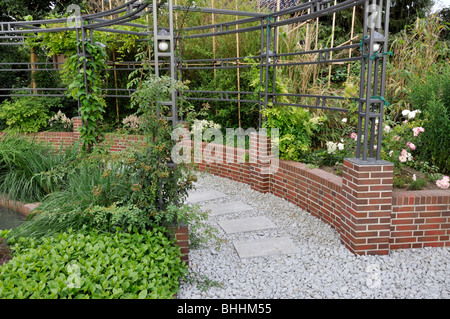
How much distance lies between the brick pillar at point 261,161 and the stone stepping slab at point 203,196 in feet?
1.75

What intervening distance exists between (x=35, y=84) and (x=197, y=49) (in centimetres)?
451

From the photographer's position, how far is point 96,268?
101 inches

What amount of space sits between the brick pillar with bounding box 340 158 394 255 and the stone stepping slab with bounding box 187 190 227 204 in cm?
222

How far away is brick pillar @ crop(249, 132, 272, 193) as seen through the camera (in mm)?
5445

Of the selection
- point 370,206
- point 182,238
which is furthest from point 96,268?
point 370,206

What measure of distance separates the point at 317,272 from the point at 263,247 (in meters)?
0.66

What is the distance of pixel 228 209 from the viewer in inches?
193

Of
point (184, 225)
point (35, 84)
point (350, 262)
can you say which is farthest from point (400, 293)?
point (35, 84)

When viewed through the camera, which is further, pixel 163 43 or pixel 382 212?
pixel 382 212

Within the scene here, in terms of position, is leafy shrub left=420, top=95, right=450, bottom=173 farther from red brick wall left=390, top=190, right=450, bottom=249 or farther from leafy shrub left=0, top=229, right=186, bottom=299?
leafy shrub left=0, top=229, right=186, bottom=299

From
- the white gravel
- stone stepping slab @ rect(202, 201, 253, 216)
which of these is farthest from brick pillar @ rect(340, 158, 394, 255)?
stone stepping slab @ rect(202, 201, 253, 216)
